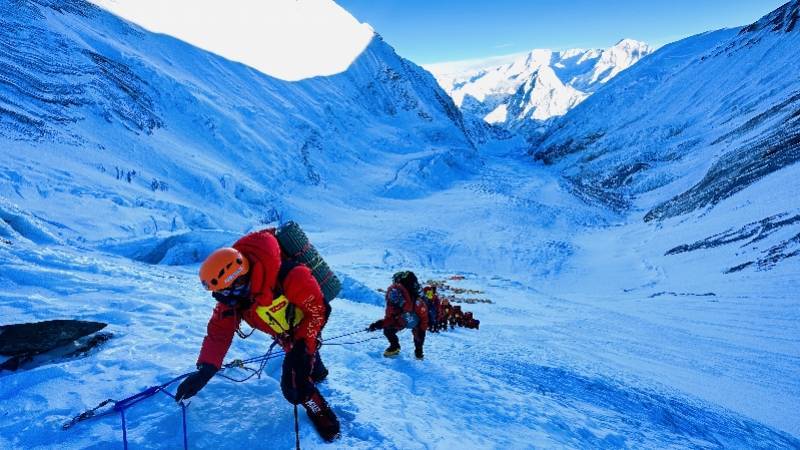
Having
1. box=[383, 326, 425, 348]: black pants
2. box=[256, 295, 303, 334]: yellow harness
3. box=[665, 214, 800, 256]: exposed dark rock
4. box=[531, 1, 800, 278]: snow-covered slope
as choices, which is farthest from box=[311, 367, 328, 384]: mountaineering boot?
box=[665, 214, 800, 256]: exposed dark rock

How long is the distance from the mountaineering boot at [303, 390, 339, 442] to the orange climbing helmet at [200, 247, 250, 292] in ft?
3.53

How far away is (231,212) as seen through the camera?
28.0 meters

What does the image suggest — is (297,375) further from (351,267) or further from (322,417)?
(351,267)

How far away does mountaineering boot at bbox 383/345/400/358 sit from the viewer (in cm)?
586

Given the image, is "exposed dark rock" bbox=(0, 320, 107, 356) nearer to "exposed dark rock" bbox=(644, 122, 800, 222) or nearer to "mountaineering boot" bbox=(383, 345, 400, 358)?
"mountaineering boot" bbox=(383, 345, 400, 358)

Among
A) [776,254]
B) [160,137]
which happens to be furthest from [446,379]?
[160,137]

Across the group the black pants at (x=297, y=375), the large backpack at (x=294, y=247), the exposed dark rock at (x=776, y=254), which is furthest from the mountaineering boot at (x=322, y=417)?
the exposed dark rock at (x=776, y=254)

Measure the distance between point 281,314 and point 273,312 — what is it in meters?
0.06

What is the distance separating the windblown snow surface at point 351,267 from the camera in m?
3.97

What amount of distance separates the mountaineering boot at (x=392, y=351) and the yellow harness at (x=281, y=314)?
2.56 metres

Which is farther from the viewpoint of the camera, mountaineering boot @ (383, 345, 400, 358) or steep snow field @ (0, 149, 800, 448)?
mountaineering boot @ (383, 345, 400, 358)

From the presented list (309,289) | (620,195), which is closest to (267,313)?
(309,289)

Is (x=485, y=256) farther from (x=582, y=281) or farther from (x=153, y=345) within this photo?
(x=153, y=345)

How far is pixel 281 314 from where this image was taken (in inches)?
137
